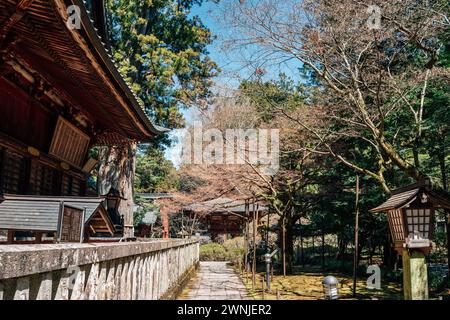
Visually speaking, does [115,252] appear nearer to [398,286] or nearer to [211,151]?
[398,286]

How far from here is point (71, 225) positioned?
18.6 feet

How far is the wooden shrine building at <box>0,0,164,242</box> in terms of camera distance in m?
4.58

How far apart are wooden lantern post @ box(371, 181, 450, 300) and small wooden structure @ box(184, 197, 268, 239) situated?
18211 mm

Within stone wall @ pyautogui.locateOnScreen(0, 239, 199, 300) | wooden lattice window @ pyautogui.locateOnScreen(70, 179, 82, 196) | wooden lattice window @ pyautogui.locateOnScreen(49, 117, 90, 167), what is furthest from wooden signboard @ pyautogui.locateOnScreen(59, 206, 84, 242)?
wooden lattice window @ pyautogui.locateOnScreen(70, 179, 82, 196)

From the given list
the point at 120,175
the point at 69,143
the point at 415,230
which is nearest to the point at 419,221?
the point at 415,230

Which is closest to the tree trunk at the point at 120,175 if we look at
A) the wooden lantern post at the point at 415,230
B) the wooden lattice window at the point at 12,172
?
the wooden lattice window at the point at 12,172

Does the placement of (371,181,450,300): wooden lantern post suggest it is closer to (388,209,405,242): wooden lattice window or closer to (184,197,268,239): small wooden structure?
(388,209,405,242): wooden lattice window

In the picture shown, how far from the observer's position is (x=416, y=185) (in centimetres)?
631

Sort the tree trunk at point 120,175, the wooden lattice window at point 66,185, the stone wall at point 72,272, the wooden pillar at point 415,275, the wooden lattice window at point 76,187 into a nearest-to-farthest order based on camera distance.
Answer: the stone wall at point 72,272 → the wooden pillar at point 415,275 → the wooden lattice window at point 66,185 → the wooden lattice window at point 76,187 → the tree trunk at point 120,175

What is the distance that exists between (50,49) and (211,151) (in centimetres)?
1609

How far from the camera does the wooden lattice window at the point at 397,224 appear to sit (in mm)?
6318

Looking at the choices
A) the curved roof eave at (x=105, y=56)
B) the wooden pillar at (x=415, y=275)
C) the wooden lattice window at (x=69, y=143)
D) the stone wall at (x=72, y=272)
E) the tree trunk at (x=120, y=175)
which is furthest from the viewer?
the tree trunk at (x=120, y=175)

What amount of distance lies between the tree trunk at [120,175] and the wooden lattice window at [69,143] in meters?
→ 4.67

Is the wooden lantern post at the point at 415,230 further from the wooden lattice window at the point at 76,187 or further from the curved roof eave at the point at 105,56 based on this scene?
the wooden lattice window at the point at 76,187
